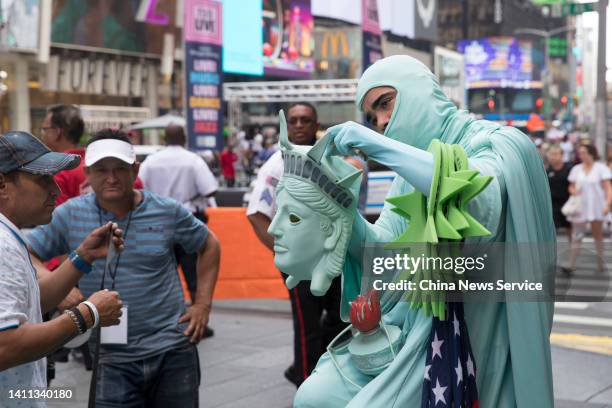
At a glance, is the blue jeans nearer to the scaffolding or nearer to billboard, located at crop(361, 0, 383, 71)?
billboard, located at crop(361, 0, 383, 71)

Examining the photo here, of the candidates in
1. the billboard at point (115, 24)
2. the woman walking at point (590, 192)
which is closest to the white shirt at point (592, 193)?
the woman walking at point (590, 192)

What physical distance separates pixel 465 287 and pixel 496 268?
11cm

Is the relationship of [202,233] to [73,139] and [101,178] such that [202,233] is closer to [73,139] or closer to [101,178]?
[101,178]

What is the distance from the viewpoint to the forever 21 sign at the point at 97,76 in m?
29.7

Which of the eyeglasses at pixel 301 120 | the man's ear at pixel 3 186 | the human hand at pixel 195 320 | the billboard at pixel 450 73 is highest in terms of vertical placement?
the billboard at pixel 450 73

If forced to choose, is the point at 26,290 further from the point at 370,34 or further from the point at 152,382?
the point at 370,34

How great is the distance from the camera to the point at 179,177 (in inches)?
349

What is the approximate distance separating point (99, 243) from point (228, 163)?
23.7 meters

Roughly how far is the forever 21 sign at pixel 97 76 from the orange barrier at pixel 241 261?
2006 cm

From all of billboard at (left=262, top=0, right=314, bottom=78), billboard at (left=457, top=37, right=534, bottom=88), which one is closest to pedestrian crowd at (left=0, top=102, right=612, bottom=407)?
billboard at (left=262, top=0, right=314, bottom=78)

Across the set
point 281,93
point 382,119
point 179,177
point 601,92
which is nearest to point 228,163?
point 281,93

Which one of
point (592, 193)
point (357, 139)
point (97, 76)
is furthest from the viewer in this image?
point (97, 76)

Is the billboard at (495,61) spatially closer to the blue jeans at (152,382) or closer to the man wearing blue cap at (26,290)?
the blue jeans at (152,382)

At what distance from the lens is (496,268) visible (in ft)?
8.82
